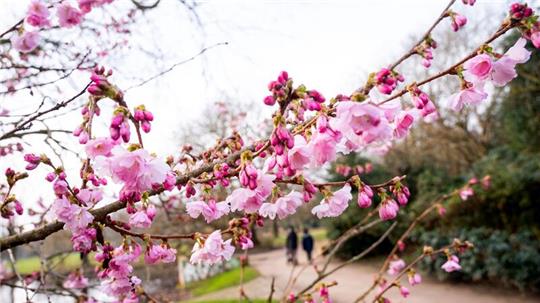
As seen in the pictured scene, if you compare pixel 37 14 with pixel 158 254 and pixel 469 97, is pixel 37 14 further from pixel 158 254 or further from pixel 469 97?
pixel 469 97

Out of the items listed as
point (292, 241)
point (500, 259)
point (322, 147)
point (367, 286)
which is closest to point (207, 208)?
point (322, 147)

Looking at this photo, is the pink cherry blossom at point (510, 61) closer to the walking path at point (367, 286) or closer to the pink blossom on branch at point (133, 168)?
the pink blossom on branch at point (133, 168)

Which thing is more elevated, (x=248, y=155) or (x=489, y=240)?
(x=248, y=155)

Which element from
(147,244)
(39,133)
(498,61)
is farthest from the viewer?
(39,133)

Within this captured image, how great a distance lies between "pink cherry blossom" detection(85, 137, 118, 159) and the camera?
1089mm

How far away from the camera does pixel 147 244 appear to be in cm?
143

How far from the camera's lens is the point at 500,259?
24.6 ft

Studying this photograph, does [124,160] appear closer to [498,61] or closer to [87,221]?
[87,221]

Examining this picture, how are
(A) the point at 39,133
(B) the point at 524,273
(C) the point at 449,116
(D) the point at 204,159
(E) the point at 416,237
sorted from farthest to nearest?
(C) the point at 449,116 → (E) the point at 416,237 → (B) the point at 524,273 → (A) the point at 39,133 → (D) the point at 204,159

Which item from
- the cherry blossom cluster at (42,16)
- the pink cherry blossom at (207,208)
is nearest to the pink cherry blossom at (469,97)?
the pink cherry blossom at (207,208)

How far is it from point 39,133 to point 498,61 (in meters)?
2.36

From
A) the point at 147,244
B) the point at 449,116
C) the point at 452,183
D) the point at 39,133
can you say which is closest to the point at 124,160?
the point at 147,244

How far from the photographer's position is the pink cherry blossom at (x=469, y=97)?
127 centimetres

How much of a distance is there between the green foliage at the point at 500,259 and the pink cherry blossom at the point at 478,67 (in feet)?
23.3
